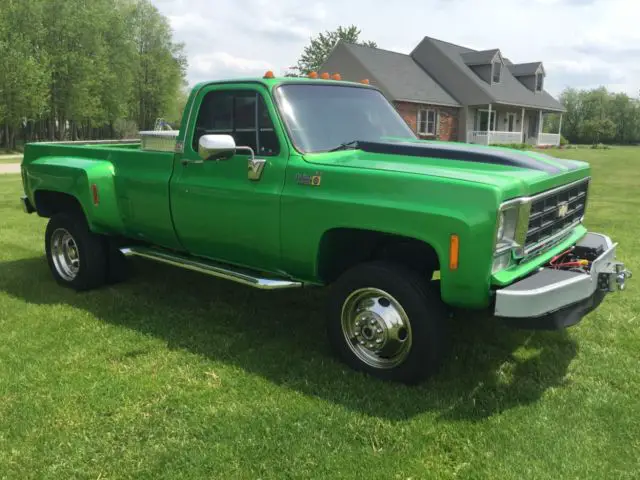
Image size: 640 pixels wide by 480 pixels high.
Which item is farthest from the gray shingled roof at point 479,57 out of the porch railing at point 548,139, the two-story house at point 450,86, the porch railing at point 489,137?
the porch railing at point 548,139

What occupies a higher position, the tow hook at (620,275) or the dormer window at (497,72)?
the dormer window at (497,72)

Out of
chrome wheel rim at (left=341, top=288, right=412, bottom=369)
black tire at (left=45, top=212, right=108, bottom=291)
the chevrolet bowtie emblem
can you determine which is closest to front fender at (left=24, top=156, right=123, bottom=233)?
black tire at (left=45, top=212, right=108, bottom=291)

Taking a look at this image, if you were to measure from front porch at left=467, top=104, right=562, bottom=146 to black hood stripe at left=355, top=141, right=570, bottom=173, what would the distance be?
33.1 metres

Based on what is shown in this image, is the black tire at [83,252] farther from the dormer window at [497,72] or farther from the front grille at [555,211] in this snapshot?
the dormer window at [497,72]

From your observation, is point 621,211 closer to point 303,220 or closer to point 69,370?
point 303,220

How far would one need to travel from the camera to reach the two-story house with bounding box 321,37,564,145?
33156 millimetres

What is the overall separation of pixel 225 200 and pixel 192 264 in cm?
68

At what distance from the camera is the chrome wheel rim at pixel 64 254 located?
5.85m

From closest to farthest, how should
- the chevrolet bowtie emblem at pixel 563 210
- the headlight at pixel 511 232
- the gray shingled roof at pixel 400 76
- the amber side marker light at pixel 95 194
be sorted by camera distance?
the headlight at pixel 511 232, the chevrolet bowtie emblem at pixel 563 210, the amber side marker light at pixel 95 194, the gray shingled roof at pixel 400 76

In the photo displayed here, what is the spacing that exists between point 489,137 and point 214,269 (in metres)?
34.8

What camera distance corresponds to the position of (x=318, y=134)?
424 centimetres

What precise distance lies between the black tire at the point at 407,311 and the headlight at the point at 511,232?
0.46 m

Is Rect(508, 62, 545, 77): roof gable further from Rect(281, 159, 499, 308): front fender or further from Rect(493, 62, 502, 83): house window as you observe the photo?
Rect(281, 159, 499, 308): front fender

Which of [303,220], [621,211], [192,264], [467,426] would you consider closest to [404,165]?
[303,220]
